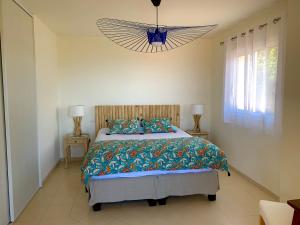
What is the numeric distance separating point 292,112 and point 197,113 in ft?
8.40

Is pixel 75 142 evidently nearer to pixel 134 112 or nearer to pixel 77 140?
pixel 77 140

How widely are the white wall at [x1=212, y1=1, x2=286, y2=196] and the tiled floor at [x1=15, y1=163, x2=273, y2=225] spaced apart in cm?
30

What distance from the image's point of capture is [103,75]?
5.04 metres

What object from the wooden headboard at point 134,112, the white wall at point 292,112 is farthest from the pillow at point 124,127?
the white wall at point 292,112

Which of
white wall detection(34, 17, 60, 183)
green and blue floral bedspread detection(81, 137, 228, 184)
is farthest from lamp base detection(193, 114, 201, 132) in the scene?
white wall detection(34, 17, 60, 183)

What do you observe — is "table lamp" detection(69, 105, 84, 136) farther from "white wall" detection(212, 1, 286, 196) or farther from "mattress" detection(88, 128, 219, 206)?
"white wall" detection(212, 1, 286, 196)

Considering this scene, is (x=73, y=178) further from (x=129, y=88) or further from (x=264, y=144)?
(x=264, y=144)

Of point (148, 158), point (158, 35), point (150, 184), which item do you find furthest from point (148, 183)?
point (158, 35)

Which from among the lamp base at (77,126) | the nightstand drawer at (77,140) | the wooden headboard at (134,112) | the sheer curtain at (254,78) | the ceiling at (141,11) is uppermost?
the ceiling at (141,11)

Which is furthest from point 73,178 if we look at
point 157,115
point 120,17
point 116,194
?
point 120,17

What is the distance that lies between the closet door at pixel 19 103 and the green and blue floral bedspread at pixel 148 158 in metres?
0.78

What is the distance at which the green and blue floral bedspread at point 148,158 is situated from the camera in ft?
9.75

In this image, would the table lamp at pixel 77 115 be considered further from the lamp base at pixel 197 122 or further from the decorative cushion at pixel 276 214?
the decorative cushion at pixel 276 214

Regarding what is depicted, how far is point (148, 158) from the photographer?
307 cm
